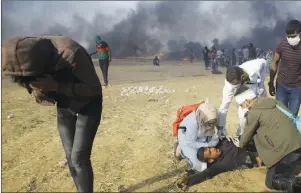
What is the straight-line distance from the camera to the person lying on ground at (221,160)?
390 cm

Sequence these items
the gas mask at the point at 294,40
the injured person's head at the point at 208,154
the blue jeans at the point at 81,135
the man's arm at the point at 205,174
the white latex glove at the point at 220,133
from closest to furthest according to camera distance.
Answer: the blue jeans at the point at 81,135
the man's arm at the point at 205,174
the injured person's head at the point at 208,154
the white latex glove at the point at 220,133
the gas mask at the point at 294,40

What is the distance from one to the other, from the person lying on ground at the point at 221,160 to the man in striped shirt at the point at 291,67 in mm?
1060

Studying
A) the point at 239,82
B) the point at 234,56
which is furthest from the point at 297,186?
the point at 234,56

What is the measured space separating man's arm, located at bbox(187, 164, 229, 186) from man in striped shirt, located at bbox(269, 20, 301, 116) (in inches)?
58.2

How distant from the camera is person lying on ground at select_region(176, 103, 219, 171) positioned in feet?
13.0

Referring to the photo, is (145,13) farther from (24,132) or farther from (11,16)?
(24,132)

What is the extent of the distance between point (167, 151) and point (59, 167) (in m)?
1.49

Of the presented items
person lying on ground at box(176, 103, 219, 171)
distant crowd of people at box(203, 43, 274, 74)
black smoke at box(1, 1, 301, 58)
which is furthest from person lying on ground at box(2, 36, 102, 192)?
black smoke at box(1, 1, 301, 58)

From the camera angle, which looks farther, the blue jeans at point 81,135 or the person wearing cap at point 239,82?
the person wearing cap at point 239,82

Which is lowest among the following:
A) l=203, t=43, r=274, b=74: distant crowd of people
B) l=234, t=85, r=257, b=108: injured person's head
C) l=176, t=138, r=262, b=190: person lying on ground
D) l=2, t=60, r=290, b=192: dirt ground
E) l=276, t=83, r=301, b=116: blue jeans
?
l=203, t=43, r=274, b=74: distant crowd of people

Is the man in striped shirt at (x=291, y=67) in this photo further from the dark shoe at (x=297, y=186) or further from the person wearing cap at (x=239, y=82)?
the dark shoe at (x=297, y=186)

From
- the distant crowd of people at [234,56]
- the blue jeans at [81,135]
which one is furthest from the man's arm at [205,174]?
the distant crowd of people at [234,56]

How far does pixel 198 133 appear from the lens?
4055 millimetres

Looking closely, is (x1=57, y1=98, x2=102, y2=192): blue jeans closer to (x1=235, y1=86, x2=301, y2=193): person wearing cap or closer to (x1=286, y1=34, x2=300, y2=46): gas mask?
(x1=235, y1=86, x2=301, y2=193): person wearing cap
